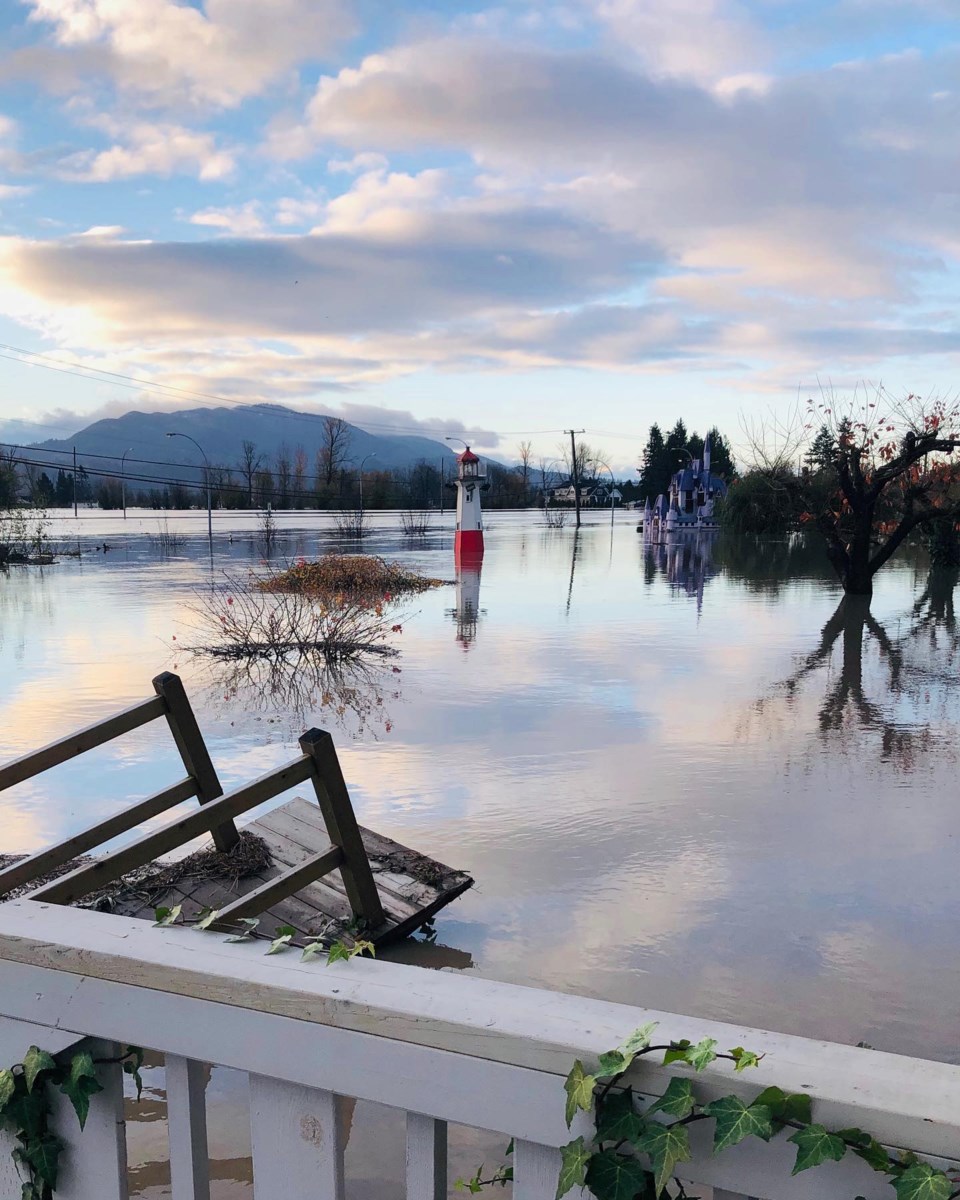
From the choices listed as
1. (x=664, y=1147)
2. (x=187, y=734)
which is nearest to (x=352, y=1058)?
(x=664, y=1147)

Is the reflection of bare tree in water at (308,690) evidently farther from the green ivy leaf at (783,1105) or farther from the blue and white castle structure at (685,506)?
the blue and white castle structure at (685,506)

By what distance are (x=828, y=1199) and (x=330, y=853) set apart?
350cm

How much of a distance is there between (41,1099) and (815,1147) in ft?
3.67

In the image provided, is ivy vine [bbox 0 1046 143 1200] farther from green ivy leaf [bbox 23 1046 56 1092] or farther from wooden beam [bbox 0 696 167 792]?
wooden beam [bbox 0 696 167 792]

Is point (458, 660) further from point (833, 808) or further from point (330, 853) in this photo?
point (330, 853)

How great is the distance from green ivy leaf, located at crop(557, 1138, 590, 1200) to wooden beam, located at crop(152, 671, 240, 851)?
3258mm

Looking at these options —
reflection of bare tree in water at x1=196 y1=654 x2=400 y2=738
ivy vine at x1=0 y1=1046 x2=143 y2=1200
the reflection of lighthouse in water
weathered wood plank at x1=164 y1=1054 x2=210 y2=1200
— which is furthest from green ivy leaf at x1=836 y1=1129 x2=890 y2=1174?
the reflection of lighthouse in water

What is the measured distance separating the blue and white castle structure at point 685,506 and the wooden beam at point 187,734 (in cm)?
4807

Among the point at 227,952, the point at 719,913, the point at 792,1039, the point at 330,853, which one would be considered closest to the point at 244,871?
the point at 330,853

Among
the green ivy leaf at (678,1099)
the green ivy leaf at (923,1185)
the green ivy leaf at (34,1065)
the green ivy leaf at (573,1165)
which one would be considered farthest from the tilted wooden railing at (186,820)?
the green ivy leaf at (923,1185)

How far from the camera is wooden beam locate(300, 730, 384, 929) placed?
3.85 metres

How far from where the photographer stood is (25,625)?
55.9 ft

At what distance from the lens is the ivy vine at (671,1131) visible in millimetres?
1141

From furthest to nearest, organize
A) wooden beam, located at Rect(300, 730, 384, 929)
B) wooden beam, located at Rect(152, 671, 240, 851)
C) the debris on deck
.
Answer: wooden beam, located at Rect(152, 671, 240, 851) → wooden beam, located at Rect(300, 730, 384, 929) → the debris on deck
